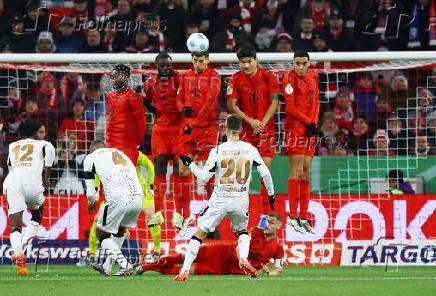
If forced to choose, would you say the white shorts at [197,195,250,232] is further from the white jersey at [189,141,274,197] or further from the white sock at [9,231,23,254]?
the white sock at [9,231,23,254]

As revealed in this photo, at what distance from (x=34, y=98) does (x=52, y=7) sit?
12.8ft

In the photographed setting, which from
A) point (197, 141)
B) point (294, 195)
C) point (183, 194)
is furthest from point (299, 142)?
point (183, 194)

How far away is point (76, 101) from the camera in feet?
58.6

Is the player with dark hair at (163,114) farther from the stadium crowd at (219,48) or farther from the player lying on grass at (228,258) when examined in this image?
the stadium crowd at (219,48)

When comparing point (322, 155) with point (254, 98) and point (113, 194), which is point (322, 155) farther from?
point (113, 194)

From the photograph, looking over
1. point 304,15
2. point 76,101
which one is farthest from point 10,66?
point 304,15

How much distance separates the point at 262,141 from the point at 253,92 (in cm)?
70

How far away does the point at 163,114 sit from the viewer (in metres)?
14.3

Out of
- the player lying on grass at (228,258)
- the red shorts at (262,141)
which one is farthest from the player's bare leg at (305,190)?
the player lying on grass at (228,258)

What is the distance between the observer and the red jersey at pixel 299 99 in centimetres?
1403

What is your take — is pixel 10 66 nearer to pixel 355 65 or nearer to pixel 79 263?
pixel 79 263

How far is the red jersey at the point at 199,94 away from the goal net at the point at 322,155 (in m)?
1.42

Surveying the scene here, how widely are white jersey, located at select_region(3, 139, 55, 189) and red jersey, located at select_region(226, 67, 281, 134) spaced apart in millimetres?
2666

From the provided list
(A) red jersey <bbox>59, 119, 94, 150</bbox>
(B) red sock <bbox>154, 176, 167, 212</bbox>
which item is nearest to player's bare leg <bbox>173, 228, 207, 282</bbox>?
(B) red sock <bbox>154, 176, 167, 212</bbox>
